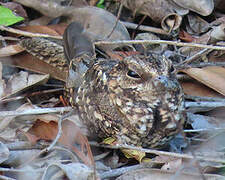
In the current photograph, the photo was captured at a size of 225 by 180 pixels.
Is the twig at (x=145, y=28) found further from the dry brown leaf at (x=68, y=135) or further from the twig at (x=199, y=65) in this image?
the dry brown leaf at (x=68, y=135)

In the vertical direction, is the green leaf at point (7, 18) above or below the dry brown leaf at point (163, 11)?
below

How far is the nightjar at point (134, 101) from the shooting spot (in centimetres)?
242

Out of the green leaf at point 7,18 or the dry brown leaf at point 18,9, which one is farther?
the dry brown leaf at point 18,9

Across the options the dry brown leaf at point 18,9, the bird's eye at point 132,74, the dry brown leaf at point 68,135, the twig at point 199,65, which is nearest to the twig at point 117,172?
the dry brown leaf at point 68,135

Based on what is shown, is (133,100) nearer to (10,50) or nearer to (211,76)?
(211,76)

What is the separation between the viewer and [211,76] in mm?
2959

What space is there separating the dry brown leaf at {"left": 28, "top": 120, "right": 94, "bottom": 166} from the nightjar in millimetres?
128

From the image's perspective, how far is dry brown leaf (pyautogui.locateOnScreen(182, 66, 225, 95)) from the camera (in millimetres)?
2914

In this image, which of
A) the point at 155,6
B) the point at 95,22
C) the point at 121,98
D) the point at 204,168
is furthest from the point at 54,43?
the point at 204,168

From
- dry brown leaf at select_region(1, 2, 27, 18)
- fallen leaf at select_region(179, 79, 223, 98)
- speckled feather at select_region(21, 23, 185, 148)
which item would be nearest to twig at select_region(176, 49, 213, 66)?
fallen leaf at select_region(179, 79, 223, 98)

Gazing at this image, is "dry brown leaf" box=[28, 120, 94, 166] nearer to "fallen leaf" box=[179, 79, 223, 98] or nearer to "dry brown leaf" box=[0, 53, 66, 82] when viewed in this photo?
"dry brown leaf" box=[0, 53, 66, 82]

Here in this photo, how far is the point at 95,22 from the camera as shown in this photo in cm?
352

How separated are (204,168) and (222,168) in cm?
10

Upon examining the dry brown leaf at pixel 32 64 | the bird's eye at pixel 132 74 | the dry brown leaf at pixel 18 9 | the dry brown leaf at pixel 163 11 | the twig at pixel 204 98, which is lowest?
the dry brown leaf at pixel 32 64
